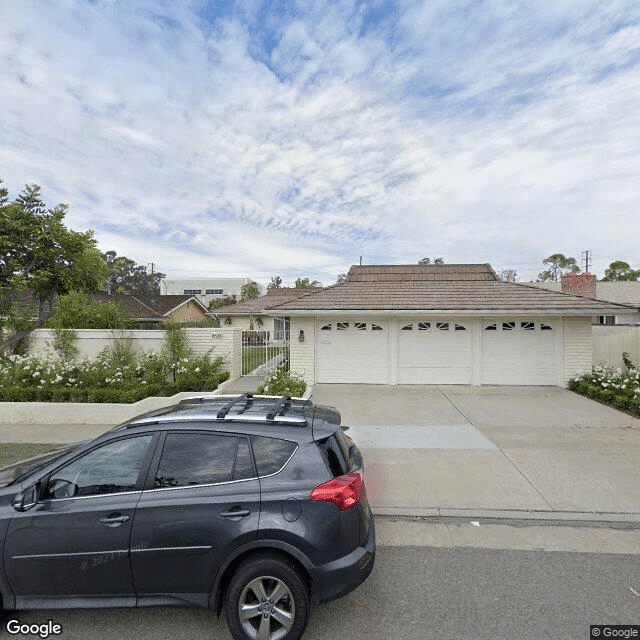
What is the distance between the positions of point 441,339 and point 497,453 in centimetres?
570

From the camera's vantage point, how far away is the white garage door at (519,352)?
11.2 meters

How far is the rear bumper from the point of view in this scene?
99.0 inches

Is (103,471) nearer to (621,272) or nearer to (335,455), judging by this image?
(335,455)

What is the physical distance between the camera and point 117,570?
8.41 ft

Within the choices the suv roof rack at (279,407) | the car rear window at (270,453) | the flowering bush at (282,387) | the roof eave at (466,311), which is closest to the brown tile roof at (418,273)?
the roof eave at (466,311)

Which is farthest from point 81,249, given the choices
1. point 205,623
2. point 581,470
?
point 581,470

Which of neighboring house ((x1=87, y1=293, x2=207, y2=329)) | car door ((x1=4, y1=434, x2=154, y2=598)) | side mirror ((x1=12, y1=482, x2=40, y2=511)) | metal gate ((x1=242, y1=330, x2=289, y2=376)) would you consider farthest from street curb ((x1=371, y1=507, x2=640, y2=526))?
neighboring house ((x1=87, y1=293, x2=207, y2=329))

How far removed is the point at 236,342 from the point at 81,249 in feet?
16.7

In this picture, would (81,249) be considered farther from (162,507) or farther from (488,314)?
(488,314)

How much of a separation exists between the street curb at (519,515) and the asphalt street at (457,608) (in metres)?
0.66

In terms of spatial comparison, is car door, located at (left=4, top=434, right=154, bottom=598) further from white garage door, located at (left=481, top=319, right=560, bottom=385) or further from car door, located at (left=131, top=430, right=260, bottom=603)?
white garage door, located at (left=481, top=319, right=560, bottom=385)

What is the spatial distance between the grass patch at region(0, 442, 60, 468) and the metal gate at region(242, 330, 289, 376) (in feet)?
19.6

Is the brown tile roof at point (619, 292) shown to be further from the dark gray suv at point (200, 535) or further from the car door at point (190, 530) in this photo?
the car door at point (190, 530)

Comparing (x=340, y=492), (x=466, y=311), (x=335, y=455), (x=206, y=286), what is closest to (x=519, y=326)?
(x=466, y=311)
